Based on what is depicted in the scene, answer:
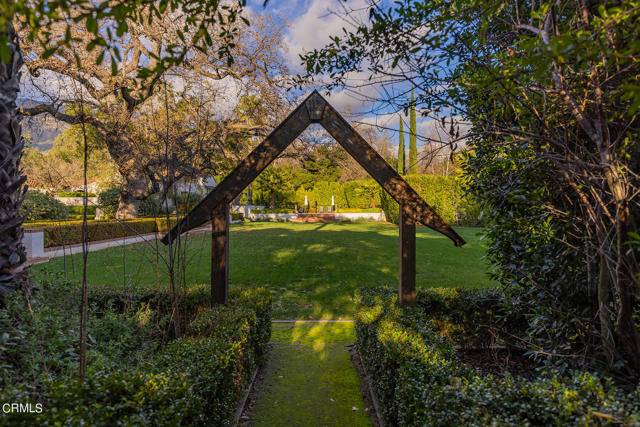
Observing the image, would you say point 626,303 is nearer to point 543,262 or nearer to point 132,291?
point 543,262

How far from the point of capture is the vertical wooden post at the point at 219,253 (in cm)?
468

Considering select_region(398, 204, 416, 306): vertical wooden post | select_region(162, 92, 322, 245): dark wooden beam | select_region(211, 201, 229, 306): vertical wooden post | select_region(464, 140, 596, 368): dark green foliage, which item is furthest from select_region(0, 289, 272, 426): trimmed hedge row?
select_region(464, 140, 596, 368): dark green foliage

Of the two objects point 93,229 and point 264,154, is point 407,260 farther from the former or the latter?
point 93,229

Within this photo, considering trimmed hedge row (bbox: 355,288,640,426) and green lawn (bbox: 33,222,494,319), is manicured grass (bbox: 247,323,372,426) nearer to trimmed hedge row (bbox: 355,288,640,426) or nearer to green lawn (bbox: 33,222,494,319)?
trimmed hedge row (bbox: 355,288,640,426)

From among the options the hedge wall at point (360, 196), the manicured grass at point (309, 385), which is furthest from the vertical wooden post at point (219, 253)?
the hedge wall at point (360, 196)

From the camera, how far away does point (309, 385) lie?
177 inches

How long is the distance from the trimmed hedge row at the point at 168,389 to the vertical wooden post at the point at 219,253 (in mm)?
991

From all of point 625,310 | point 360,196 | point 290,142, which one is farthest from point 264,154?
point 360,196

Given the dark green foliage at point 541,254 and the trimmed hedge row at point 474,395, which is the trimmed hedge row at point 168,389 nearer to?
the trimmed hedge row at point 474,395

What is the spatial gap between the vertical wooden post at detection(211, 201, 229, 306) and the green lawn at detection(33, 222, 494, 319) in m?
2.01

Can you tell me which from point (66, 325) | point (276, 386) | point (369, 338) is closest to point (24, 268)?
point (66, 325)

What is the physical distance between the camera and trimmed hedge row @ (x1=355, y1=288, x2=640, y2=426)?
1.82 meters

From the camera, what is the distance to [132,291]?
522cm

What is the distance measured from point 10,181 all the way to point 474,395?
4.89 meters
